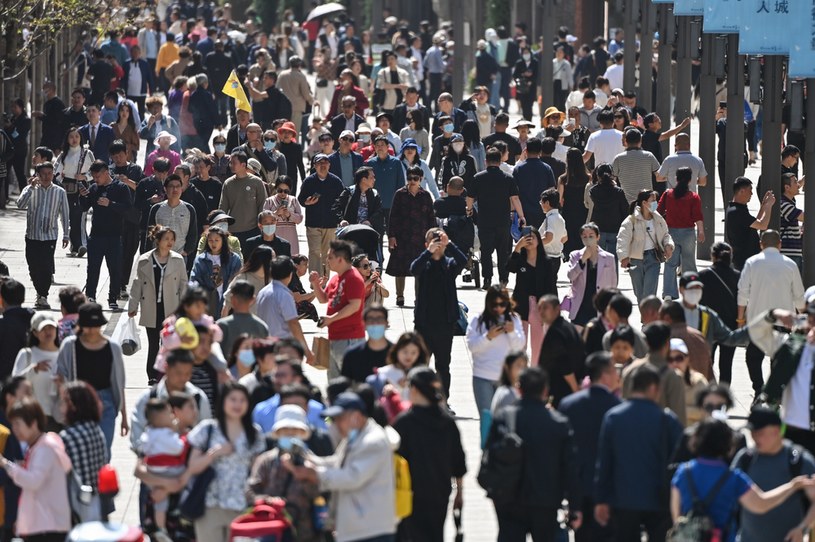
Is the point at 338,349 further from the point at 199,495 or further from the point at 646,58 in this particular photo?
the point at 646,58

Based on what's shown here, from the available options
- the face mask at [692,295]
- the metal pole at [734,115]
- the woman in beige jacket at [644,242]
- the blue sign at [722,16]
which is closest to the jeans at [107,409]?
the face mask at [692,295]

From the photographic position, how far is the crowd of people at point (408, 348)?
34.8 feet

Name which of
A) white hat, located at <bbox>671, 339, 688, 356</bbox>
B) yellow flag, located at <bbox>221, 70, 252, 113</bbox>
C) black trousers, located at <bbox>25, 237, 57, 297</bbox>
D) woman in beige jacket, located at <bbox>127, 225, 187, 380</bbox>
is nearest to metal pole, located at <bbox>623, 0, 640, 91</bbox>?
yellow flag, located at <bbox>221, 70, 252, 113</bbox>

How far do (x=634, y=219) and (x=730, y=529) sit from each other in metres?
8.89

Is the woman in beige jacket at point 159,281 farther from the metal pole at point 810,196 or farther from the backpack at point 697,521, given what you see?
the backpack at point 697,521

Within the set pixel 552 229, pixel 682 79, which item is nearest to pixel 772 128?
pixel 552 229

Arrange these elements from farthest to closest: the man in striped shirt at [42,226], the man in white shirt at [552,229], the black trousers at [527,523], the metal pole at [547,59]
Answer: the metal pole at [547,59] < the man in striped shirt at [42,226] < the man in white shirt at [552,229] < the black trousers at [527,523]

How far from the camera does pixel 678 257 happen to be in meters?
20.2

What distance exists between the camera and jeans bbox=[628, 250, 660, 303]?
1925 centimetres

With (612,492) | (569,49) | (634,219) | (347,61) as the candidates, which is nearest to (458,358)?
(634,219)

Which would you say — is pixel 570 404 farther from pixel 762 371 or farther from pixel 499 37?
pixel 499 37

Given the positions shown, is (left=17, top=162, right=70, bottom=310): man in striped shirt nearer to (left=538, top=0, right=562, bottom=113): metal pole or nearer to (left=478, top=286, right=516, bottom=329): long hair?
(left=478, top=286, right=516, bottom=329): long hair

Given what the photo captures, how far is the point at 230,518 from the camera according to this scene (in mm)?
10695

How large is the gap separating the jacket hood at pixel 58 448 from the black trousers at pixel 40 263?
9.81 metres
